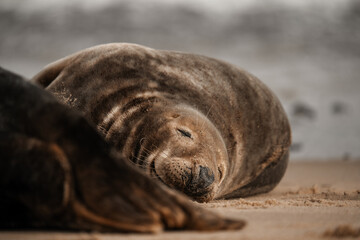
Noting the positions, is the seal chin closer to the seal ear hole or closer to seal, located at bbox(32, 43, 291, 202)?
seal, located at bbox(32, 43, 291, 202)

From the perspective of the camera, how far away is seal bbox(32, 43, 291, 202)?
344cm

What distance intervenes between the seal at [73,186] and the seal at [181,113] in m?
1.29

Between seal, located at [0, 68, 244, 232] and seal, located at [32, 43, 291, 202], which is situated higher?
seal, located at [0, 68, 244, 232]

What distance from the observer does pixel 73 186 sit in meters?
1.90

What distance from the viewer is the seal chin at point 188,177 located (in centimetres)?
324

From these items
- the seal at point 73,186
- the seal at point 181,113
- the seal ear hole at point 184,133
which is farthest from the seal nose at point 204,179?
the seal at point 73,186

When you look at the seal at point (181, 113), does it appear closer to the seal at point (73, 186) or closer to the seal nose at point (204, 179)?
the seal nose at point (204, 179)

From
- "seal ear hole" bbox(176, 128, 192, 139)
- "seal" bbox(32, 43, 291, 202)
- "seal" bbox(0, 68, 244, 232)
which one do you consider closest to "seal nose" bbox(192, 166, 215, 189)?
"seal" bbox(32, 43, 291, 202)

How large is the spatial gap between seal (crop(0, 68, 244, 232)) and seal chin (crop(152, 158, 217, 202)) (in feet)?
3.93

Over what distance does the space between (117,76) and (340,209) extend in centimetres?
206

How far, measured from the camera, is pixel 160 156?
11.3 ft

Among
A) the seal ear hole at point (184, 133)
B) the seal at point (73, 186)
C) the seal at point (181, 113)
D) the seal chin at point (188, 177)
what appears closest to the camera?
the seal at point (73, 186)

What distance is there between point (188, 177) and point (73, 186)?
4.66 feet

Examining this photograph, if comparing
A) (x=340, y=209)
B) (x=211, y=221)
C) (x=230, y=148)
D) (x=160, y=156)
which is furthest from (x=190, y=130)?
(x=211, y=221)
